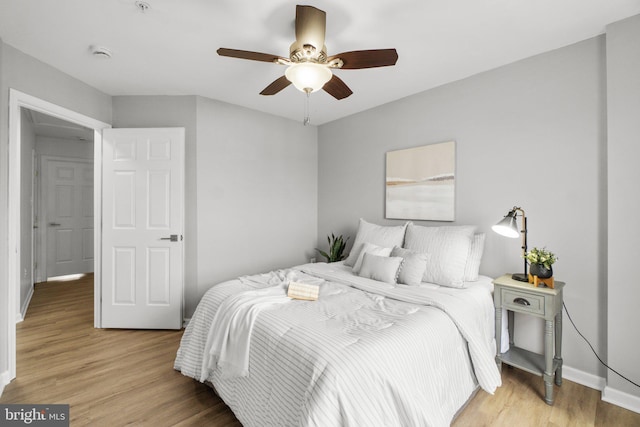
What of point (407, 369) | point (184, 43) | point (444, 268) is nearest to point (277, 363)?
point (407, 369)

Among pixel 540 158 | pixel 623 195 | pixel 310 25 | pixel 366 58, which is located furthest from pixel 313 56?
pixel 623 195

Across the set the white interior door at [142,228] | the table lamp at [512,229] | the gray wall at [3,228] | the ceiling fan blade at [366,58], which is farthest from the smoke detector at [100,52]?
the table lamp at [512,229]

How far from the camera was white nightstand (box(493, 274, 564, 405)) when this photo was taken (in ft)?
6.66

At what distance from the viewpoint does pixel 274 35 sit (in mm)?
2168

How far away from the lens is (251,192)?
3.84 meters

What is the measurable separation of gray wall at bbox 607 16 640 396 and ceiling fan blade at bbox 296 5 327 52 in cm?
202

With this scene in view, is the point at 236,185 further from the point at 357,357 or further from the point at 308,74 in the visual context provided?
the point at 357,357

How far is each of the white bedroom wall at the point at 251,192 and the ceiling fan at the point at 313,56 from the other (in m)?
1.87

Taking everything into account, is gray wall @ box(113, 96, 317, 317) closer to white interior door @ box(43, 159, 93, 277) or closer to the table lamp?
the table lamp

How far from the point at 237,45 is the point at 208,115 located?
1.31 meters

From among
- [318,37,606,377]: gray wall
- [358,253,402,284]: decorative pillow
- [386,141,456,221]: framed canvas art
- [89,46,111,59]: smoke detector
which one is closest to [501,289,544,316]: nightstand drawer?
[318,37,606,377]: gray wall

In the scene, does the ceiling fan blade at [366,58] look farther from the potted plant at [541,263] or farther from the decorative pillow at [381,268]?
the potted plant at [541,263]

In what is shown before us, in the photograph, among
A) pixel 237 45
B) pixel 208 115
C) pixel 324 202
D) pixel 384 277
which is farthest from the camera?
pixel 324 202

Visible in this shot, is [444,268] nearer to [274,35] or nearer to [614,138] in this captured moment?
[614,138]
